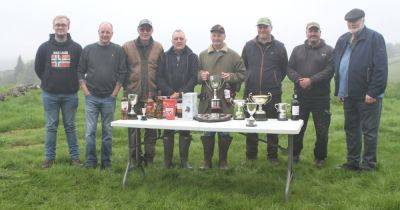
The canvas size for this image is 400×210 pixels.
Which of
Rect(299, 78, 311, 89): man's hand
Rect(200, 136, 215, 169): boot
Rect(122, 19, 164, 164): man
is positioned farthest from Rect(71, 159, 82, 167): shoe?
Rect(299, 78, 311, 89): man's hand

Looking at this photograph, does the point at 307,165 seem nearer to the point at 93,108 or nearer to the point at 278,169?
the point at 278,169

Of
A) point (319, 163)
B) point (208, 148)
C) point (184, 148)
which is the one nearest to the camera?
point (208, 148)

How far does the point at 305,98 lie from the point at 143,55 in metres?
2.91

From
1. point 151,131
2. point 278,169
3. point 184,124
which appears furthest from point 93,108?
point 278,169

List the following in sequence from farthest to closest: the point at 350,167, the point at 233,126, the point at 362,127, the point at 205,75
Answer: the point at 350,167
the point at 205,75
the point at 362,127
the point at 233,126

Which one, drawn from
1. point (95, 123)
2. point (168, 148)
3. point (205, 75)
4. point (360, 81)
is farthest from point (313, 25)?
point (95, 123)

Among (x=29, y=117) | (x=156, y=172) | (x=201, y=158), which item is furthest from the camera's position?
(x=29, y=117)

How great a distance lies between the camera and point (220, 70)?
23.5 ft

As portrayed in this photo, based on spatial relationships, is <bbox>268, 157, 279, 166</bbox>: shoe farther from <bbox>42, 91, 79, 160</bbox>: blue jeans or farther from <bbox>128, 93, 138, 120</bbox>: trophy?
<bbox>42, 91, 79, 160</bbox>: blue jeans

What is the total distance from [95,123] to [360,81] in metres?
4.39

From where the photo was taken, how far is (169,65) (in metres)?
7.26

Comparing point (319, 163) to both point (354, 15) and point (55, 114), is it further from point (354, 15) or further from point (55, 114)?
point (55, 114)

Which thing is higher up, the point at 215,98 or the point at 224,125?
the point at 215,98

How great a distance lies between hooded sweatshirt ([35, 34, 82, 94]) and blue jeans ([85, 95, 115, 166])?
19.3 inches
